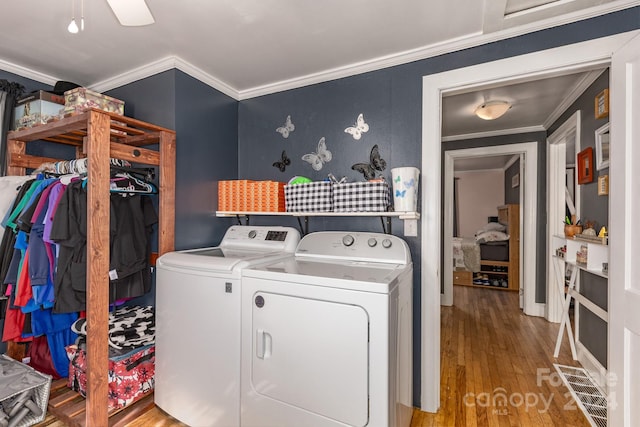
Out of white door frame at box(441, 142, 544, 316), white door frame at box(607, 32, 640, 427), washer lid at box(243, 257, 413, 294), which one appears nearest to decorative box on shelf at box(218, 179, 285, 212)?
washer lid at box(243, 257, 413, 294)

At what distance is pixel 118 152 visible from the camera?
6.02ft

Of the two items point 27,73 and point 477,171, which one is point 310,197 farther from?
point 477,171

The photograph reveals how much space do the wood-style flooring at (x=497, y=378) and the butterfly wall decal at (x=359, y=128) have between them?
1.83 m

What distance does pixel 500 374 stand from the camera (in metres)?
2.35

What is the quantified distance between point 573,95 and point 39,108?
4.20m

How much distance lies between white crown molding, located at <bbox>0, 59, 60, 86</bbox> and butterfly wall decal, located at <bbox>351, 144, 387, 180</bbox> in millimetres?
2421

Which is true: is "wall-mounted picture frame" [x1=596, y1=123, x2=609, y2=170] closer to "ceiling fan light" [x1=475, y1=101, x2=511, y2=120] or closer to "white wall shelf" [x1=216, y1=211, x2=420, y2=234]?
"ceiling fan light" [x1=475, y1=101, x2=511, y2=120]

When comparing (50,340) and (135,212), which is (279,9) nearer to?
(135,212)

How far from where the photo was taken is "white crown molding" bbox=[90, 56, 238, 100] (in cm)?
214

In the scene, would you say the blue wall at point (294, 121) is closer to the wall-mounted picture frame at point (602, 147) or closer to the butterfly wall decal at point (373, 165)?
the butterfly wall decal at point (373, 165)

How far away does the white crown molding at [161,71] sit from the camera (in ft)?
7.02

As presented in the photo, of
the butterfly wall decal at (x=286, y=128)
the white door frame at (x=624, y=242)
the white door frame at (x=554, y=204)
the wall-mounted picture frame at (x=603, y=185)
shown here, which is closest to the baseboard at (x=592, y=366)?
the white door frame at (x=624, y=242)

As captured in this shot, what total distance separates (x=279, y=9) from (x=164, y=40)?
2.58 ft

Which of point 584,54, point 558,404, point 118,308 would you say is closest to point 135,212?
point 118,308
